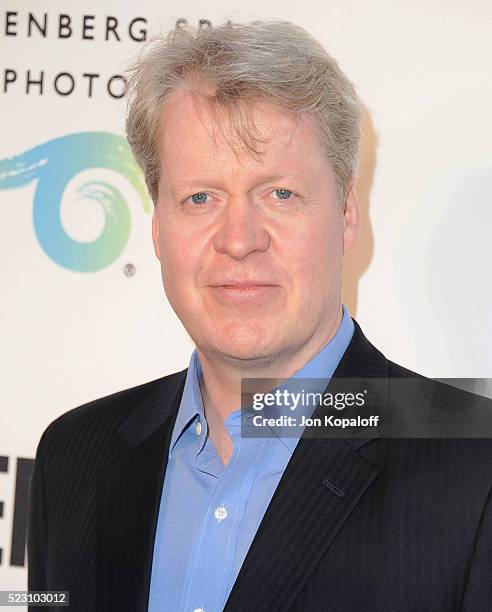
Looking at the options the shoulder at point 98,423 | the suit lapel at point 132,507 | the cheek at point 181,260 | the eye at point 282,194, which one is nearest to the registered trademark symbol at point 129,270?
the shoulder at point 98,423

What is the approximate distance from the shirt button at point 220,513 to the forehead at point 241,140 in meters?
0.51

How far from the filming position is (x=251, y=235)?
1.29 meters

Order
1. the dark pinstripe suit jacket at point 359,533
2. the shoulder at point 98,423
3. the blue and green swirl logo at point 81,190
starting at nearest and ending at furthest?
the dark pinstripe suit jacket at point 359,533
the shoulder at point 98,423
the blue and green swirl logo at point 81,190

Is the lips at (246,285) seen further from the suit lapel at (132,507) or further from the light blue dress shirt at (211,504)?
the suit lapel at (132,507)

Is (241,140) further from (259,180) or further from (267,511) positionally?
(267,511)

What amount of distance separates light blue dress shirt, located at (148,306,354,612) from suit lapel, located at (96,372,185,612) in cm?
2

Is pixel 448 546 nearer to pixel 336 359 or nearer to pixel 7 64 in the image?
pixel 336 359

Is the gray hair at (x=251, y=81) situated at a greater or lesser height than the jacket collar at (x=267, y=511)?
greater

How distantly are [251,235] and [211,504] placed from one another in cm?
41

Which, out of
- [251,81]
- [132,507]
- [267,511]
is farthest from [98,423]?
[251,81]

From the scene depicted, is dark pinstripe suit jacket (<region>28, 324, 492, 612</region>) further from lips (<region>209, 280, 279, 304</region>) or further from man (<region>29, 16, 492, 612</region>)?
lips (<region>209, 280, 279, 304</region>)

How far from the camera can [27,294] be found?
1.88 m

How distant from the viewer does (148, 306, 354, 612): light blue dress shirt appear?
50.3 inches

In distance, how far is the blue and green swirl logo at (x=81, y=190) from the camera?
1841 millimetres
